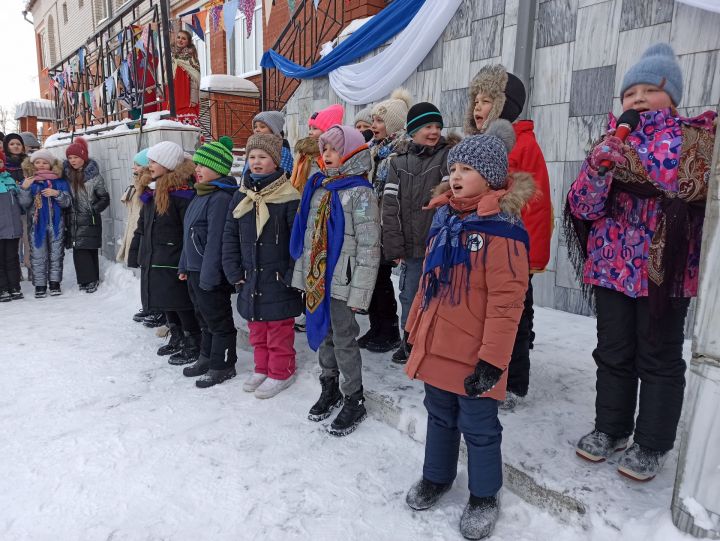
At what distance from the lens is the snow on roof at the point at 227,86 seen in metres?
9.43

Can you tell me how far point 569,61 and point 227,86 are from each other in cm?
749

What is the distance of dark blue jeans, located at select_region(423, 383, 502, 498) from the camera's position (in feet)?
6.31

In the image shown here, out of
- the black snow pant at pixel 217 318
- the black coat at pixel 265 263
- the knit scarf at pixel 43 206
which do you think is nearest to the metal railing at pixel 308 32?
the knit scarf at pixel 43 206

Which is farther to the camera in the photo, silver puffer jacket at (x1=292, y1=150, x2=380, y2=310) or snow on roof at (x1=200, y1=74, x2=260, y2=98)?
snow on roof at (x1=200, y1=74, x2=260, y2=98)

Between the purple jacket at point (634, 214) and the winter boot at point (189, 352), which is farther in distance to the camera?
the winter boot at point (189, 352)

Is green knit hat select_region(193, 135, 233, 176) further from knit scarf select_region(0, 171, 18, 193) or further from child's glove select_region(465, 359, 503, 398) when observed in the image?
knit scarf select_region(0, 171, 18, 193)

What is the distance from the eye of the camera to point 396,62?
527 cm

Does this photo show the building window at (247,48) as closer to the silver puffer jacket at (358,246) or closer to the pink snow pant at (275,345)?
the pink snow pant at (275,345)

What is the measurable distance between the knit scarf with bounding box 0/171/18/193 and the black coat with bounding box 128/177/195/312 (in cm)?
362

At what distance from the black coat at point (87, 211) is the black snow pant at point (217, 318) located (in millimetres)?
3711

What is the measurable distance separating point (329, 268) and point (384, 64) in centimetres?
354

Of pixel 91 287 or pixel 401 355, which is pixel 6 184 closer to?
pixel 91 287

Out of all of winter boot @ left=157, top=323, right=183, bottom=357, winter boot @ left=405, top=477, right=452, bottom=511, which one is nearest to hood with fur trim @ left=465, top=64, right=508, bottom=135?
winter boot @ left=405, top=477, right=452, bottom=511

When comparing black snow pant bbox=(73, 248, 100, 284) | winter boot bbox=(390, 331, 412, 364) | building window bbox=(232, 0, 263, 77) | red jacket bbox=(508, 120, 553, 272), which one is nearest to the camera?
red jacket bbox=(508, 120, 553, 272)
